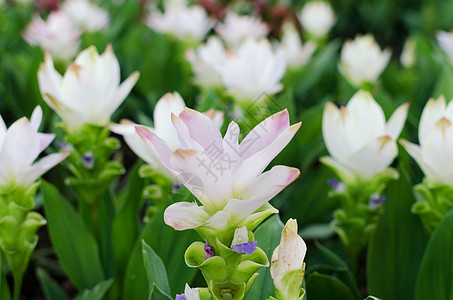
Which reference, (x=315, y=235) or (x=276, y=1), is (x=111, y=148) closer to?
(x=315, y=235)

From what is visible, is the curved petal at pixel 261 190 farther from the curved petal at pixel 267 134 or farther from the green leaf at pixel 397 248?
the green leaf at pixel 397 248

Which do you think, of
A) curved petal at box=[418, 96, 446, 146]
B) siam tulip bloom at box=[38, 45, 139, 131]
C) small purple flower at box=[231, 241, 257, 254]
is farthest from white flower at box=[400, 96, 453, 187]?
siam tulip bloom at box=[38, 45, 139, 131]

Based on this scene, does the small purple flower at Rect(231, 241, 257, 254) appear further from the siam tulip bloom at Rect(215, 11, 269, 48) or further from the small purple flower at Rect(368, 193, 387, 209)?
the siam tulip bloom at Rect(215, 11, 269, 48)

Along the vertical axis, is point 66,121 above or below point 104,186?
above

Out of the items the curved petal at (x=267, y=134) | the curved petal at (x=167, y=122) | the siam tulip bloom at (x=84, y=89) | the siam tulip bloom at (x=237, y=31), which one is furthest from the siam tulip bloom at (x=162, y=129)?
the siam tulip bloom at (x=237, y=31)

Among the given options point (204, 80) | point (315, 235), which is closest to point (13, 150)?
point (315, 235)
